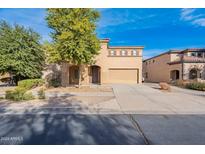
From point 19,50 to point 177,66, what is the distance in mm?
22629

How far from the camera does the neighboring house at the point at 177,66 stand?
25328 mm

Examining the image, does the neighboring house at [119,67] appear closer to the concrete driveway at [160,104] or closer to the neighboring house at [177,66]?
the neighboring house at [177,66]

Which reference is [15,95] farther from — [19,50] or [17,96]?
[19,50]

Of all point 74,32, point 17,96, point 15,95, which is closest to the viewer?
point 17,96

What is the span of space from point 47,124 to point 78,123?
109 cm

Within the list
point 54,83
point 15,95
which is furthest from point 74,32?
point 54,83

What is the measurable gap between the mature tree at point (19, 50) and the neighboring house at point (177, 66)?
20.6 m

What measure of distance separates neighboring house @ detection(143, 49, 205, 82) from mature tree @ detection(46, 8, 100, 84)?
53.3 ft

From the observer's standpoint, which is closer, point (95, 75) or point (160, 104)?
point (160, 104)

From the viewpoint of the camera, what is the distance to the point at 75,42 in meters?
15.1

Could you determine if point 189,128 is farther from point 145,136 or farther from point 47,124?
point 47,124

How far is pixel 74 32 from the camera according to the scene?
1528 centimetres

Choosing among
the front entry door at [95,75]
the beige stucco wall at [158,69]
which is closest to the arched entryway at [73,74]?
the front entry door at [95,75]
